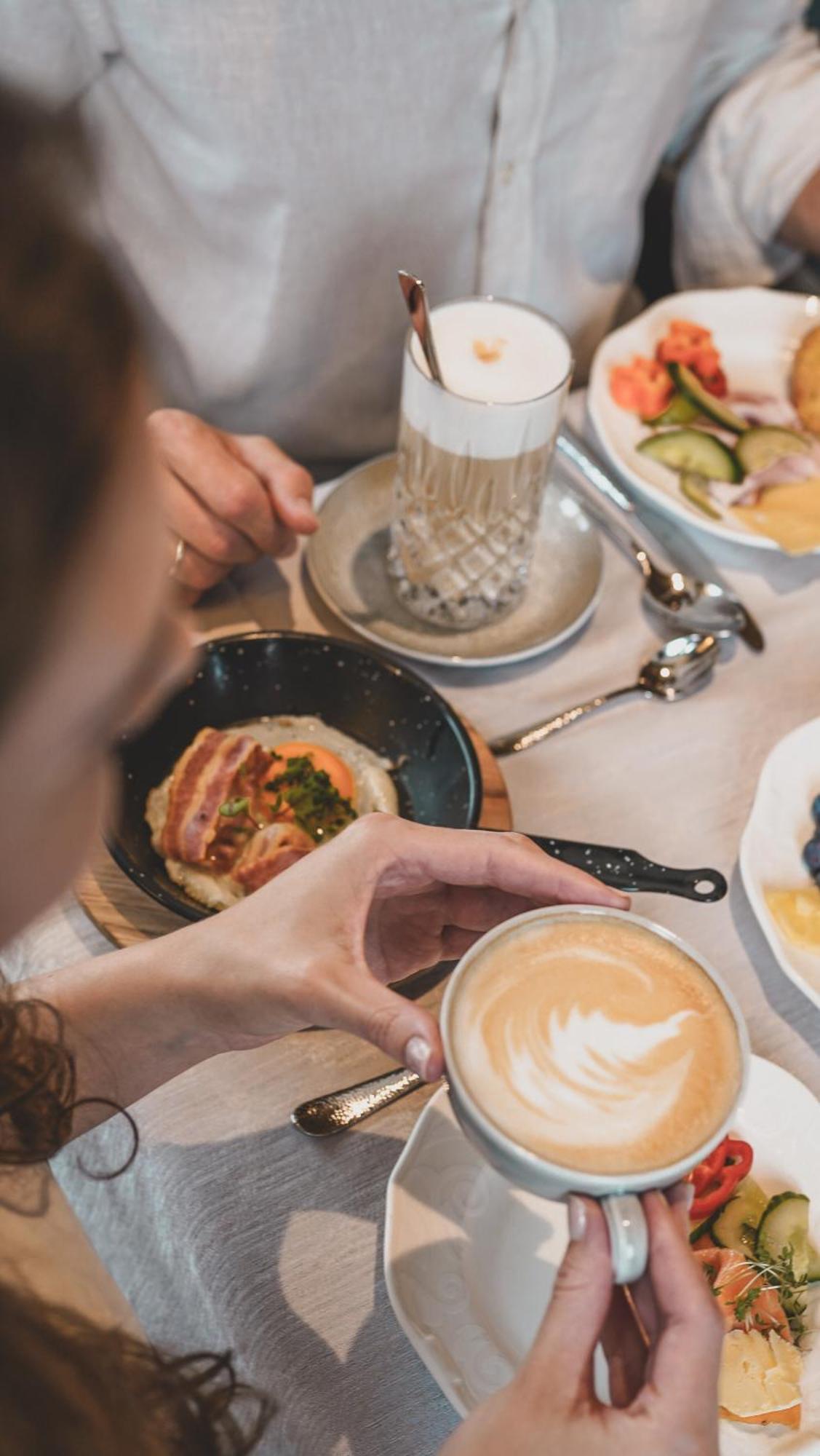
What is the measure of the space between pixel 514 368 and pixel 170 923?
737 millimetres

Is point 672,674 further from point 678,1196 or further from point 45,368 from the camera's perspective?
point 45,368

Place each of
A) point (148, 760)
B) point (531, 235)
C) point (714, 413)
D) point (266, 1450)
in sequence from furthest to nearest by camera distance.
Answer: point (531, 235)
point (714, 413)
point (148, 760)
point (266, 1450)

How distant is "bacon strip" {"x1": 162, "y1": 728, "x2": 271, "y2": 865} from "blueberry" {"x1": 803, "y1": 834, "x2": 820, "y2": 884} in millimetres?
587

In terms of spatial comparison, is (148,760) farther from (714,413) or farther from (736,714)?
(714,413)

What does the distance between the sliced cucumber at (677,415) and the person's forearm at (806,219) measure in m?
0.49

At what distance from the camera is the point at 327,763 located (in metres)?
1.31

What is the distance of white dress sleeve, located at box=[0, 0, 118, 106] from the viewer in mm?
1369

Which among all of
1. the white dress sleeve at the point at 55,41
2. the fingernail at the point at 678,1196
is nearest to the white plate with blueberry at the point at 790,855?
the fingernail at the point at 678,1196

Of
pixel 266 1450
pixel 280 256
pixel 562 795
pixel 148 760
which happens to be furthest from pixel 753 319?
pixel 266 1450

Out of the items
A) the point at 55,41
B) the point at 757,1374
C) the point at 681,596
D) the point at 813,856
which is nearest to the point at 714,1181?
the point at 757,1374

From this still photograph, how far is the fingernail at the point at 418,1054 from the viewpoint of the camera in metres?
0.82

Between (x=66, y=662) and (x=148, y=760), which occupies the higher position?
(x=66, y=662)

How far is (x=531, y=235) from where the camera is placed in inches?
71.4

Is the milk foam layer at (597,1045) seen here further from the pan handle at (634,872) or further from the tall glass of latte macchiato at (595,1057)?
the pan handle at (634,872)
